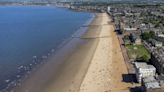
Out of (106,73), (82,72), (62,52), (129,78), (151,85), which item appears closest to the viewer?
(151,85)

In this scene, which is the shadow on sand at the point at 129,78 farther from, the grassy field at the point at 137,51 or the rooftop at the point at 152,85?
the grassy field at the point at 137,51

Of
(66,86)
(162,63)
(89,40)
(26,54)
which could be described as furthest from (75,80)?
(89,40)

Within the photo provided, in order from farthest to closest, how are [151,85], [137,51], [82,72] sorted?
1. [137,51]
2. [82,72]
3. [151,85]

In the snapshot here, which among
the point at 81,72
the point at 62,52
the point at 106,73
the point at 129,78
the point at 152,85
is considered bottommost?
the point at 81,72

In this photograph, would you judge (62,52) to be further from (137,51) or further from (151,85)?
(151,85)

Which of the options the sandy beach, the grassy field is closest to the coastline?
the sandy beach

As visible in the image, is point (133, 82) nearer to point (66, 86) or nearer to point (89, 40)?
point (66, 86)

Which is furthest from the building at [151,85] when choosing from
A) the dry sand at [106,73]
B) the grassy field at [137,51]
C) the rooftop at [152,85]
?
the grassy field at [137,51]

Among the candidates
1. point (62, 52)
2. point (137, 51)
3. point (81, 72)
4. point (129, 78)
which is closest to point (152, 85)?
point (129, 78)
